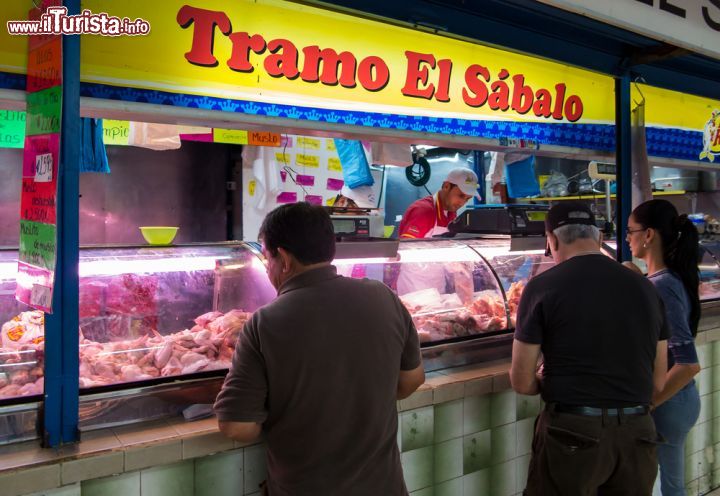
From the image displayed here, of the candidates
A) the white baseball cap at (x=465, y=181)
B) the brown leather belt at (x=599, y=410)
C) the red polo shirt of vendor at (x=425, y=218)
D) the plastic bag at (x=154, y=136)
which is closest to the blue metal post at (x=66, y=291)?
the brown leather belt at (x=599, y=410)

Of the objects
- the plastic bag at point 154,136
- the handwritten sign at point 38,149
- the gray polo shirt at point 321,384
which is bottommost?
the gray polo shirt at point 321,384

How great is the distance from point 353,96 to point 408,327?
1.48 metres

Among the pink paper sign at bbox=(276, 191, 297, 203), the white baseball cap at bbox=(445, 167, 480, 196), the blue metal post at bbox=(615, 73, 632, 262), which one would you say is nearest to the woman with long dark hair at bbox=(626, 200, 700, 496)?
the blue metal post at bbox=(615, 73, 632, 262)

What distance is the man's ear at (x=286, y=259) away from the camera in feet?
6.21

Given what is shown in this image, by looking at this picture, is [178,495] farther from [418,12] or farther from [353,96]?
[418,12]

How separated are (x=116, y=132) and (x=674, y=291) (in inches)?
186

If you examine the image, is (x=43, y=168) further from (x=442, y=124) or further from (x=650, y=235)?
(x=650, y=235)

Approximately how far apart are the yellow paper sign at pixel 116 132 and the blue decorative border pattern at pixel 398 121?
317 centimetres

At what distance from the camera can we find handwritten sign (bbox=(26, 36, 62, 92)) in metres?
2.04

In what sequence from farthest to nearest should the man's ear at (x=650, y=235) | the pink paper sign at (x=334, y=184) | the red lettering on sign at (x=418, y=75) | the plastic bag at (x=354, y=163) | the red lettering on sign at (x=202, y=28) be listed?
the pink paper sign at (x=334, y=184)
the plastic bag at (x=354, y=163)
the red lettering on sign at (x=418, y=75)
the man's ear at (x=650, y=235)
the red lettering on sign at (x=202, y=28)

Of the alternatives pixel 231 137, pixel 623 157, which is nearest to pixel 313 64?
pixel 623 157

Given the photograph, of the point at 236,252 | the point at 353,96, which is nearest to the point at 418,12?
the point at 353,96

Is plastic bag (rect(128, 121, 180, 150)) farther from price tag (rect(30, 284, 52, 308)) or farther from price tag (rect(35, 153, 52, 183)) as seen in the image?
price tag (rect(30, 284, 52, 308))

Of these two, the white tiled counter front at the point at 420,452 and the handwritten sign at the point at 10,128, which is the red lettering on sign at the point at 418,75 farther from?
the handwritten sign at the point at 10,128
